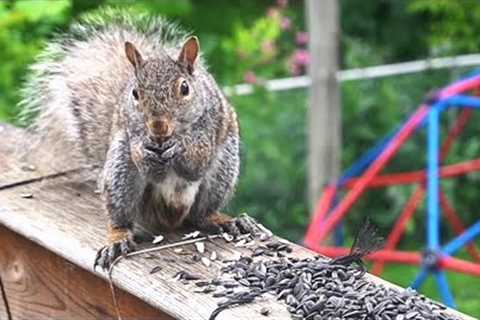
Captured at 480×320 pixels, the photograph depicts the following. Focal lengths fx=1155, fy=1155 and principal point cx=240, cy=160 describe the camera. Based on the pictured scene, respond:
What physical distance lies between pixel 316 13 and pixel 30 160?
1696 millimetres

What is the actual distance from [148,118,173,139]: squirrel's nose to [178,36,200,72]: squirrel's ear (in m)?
0.17

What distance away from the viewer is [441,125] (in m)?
5.23

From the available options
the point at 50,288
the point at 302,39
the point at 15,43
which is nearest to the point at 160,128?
the point at 50,288

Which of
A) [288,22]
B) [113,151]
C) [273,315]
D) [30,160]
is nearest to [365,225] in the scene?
[273,315]

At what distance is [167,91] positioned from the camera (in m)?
1.78

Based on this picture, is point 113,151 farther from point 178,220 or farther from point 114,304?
point 114,304

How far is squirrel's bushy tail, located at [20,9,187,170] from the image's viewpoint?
2039 mm

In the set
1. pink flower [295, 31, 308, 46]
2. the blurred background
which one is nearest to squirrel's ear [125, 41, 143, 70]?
the blurred background

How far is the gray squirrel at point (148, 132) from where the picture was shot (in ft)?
5.75

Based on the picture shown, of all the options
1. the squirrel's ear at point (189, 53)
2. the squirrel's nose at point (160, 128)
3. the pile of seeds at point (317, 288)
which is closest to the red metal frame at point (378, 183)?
the squirrel's ear at point (189, 53)

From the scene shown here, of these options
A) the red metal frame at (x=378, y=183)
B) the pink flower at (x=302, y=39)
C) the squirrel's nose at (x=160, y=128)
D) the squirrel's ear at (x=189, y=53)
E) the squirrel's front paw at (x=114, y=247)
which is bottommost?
the red metal frame at (x=378, y=183)

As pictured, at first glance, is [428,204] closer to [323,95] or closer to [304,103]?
Result: [323,95]

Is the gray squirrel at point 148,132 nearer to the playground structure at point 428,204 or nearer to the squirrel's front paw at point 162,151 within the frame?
the squirrel's front paw at point 162,151

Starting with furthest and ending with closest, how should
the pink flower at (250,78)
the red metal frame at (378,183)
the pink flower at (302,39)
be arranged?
the pink flower at (302,39) < the pink flower at (250,78) < the red metal frame at (378,183)
